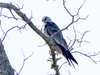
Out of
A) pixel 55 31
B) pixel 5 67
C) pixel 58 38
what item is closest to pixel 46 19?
pixel 55 31

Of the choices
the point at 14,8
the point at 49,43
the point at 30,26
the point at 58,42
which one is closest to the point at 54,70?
the point at 49,43

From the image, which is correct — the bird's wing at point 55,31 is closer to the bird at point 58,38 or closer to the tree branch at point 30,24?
the bird at point 58,38

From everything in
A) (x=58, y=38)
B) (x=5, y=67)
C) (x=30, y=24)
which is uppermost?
(x=30, y=24)

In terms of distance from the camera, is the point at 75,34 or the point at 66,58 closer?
the point at 75,34

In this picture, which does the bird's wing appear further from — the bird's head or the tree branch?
the tree branch

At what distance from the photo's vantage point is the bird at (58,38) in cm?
784

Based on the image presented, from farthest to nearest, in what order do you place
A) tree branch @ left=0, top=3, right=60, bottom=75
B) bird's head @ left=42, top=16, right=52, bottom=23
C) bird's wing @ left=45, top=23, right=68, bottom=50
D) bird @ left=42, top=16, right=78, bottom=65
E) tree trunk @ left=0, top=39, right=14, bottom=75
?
bird's head @ left=42, top=16, right=52, bottom=23
bird's wing @ left=45, top=23, right=68, bottom=50
bird @ left=42, top=16, right=78, bottom=65
tree branch @ left=0, top=3, right=60, bottom=75
tree trunk @ left=0, top=39, right=14, bottom=75

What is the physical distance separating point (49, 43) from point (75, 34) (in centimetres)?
48

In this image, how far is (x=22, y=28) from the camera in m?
6.57

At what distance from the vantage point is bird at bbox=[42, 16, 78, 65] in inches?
308

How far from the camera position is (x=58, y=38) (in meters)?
8.64

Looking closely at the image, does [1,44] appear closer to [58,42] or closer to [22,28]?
[22,28]

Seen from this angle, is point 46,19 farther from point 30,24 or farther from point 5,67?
point 5,67

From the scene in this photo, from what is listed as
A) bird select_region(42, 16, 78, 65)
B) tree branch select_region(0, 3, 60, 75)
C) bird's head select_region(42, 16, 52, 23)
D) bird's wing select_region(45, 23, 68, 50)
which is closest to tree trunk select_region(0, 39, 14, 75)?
tree branch select_region(0, 3, 60, 75)
